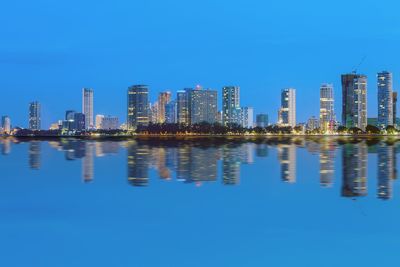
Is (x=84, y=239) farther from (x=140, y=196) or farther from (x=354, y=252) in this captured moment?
(x=140, y=196)

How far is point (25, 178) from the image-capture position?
1064 inches

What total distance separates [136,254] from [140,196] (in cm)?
821

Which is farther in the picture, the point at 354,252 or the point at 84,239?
the point at 84,239

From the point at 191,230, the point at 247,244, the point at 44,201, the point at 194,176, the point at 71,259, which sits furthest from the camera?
the point at 194,176

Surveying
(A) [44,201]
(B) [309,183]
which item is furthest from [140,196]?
(B) [309,183]

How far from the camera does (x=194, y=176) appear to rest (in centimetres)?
2588

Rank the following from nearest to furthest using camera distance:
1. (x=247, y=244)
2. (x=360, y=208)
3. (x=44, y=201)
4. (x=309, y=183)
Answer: (x=247, y=244) → (x=360, y=208) → (x=44, y=201) → (x=309, y=183)

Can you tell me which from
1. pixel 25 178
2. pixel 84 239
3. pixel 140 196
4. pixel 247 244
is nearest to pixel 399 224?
pixel 247 244

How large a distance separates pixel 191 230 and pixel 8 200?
8404mm

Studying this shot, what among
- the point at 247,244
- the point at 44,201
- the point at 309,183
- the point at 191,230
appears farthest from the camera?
the point at 309,183

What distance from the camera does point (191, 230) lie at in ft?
42.7

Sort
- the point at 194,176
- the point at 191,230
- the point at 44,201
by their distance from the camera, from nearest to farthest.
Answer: the point at 191,230
the point at 44,201
the point at 194,176

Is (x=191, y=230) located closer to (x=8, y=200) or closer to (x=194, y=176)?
(x=8, y=200)

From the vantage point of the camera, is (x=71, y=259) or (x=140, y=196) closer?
(x=71, y=259)
